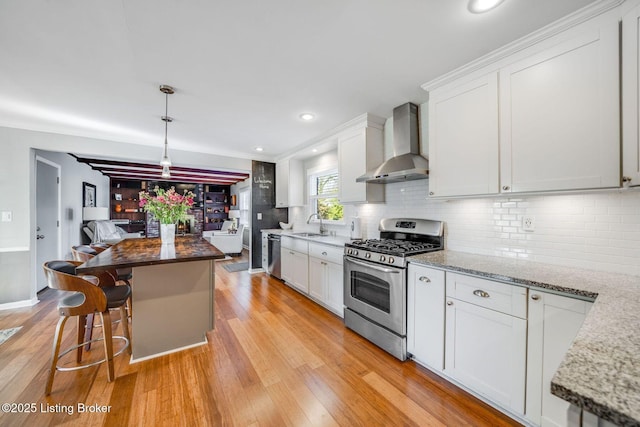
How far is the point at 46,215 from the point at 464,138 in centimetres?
596

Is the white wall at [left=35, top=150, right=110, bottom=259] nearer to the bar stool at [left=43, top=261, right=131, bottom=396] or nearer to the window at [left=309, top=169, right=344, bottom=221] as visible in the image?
the bar stool at [left=43, top=261, right=131, bottom=396]

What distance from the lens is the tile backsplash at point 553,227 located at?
154cm

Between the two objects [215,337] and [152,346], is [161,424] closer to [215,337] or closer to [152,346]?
A: [152,346]

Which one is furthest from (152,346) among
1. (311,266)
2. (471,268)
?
(471,268)

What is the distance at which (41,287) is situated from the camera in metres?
3.79

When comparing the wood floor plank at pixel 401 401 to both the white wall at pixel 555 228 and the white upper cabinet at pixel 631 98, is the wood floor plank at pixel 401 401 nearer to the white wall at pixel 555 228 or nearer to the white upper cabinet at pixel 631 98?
the white wall at pixel 555 228

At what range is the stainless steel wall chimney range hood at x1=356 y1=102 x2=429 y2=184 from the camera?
251 cm

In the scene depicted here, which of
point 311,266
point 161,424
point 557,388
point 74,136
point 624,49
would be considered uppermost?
point 74,136

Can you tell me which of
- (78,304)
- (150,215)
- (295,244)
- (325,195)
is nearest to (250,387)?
(78,304)

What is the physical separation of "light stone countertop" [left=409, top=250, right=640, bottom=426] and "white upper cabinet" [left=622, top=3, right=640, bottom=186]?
60cm

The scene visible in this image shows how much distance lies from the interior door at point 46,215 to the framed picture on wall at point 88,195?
5.24 ft

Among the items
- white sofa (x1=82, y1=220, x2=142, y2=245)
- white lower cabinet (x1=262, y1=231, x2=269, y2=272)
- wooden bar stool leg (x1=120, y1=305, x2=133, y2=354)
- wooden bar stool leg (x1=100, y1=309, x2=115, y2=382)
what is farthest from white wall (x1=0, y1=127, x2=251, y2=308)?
white lower cabinet (x1=262, y1=231, x2=269, y2=272)

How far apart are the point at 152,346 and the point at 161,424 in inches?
33.0

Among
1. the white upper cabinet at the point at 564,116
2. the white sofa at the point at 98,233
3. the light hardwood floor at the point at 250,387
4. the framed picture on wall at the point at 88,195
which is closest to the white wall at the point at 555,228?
the white upper cabinet at the point at 564,116
